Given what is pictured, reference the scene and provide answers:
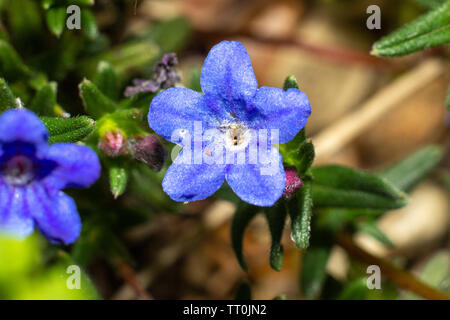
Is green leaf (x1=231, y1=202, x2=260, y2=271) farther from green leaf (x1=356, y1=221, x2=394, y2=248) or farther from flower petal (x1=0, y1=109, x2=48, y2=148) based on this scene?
flower petal (x1=0, y1=109, x2=48, y2=148)

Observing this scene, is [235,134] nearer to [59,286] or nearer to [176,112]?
[176,112]

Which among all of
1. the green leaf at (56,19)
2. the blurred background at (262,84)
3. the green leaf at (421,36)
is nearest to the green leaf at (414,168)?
the blurred background at (262,84)

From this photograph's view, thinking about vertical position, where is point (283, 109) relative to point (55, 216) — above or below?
above

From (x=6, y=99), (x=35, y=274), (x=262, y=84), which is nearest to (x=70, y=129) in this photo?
(x=6, y=99)

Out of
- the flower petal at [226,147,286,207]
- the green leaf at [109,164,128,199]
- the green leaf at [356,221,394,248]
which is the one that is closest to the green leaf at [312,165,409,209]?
the green leaf at [356,221,394,248]

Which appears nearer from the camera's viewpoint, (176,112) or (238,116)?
(176,112)

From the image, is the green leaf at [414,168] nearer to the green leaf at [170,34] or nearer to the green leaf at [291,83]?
the green leaf at [291,83]
